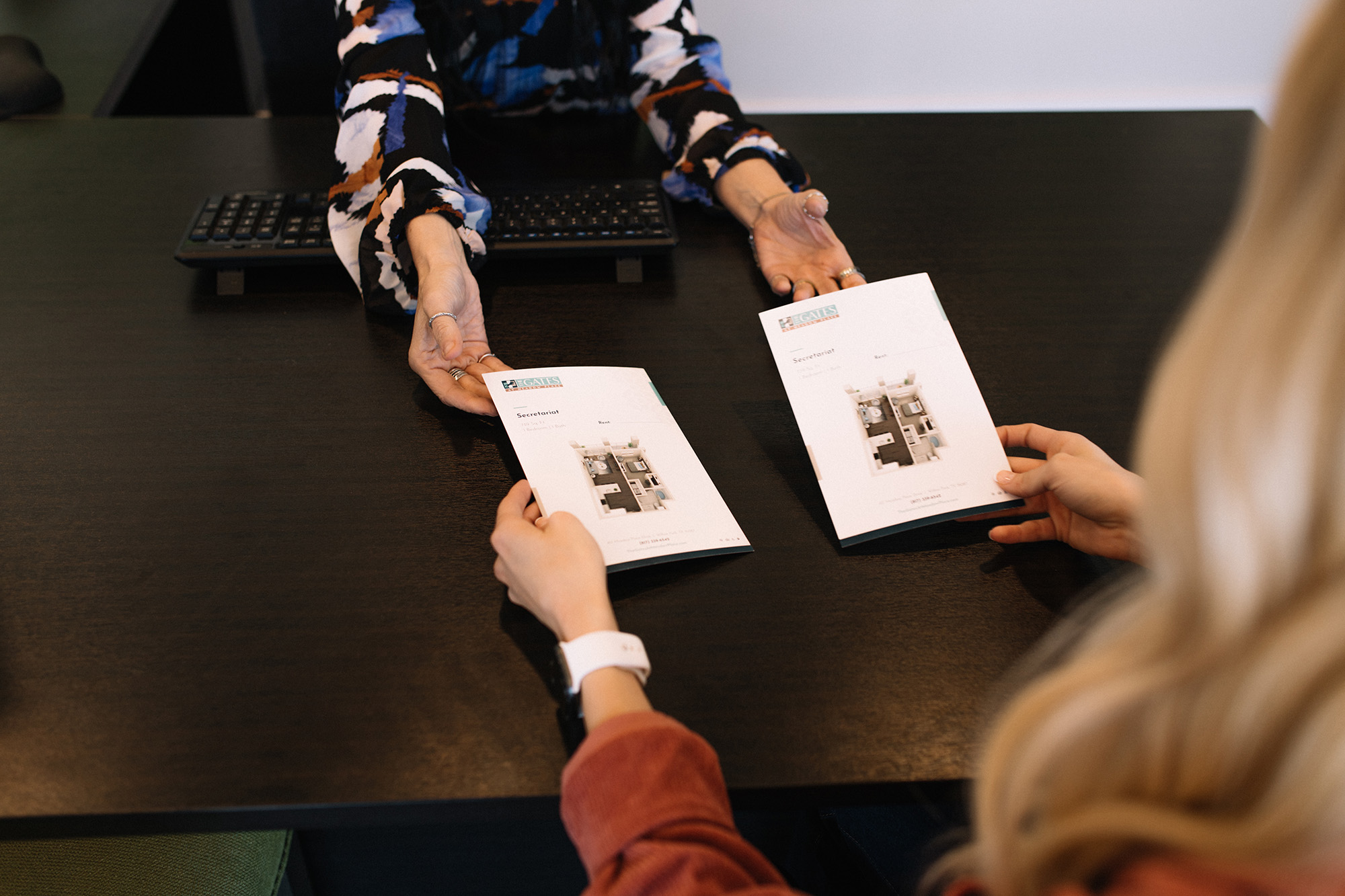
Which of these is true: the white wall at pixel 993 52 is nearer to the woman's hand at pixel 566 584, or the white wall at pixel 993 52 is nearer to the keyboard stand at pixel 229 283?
the keyboard stand at pixel 229 283

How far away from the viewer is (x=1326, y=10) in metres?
0.31

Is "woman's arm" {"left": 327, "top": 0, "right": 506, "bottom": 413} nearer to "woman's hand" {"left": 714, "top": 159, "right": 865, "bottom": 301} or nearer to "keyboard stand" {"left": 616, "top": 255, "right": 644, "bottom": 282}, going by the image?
"keyboard stand" {"left": 616, "top": 255, "right": 644, "bottom": 282}

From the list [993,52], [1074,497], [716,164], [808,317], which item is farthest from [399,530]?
[993,52]

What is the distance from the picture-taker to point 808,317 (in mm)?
855

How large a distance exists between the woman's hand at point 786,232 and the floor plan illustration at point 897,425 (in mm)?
201

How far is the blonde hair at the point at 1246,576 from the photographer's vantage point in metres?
0.31

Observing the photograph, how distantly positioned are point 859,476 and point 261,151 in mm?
931

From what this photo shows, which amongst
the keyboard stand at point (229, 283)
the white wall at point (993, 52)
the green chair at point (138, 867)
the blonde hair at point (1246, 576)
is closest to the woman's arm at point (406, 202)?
the keyboard stand at point (229, 283)

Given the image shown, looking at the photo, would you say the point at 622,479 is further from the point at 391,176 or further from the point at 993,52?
the point at 993,52

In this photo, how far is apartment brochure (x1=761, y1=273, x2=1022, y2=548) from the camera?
74 cm

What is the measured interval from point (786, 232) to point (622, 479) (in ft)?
1.51

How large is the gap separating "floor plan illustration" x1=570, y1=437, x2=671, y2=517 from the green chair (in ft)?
1.38

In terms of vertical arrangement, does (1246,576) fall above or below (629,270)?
above

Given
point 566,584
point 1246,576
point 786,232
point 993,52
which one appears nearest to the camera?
point 1246,576
